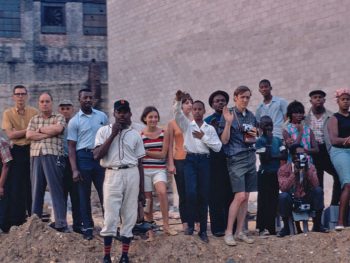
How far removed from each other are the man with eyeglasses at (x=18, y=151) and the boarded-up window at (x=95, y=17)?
21.1m

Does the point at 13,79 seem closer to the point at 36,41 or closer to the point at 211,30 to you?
the point at 36,41

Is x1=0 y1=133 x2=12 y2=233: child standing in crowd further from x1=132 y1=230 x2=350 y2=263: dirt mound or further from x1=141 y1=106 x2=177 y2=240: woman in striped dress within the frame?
x1=132 y1=230 x2=350 y2=263: dirt mound

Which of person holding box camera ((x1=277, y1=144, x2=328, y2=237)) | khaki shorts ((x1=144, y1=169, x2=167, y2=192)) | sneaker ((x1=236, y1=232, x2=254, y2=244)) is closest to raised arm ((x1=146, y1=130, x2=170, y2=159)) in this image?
khaki shorts ((x1=144, y1=169, x2=167, y2=192))

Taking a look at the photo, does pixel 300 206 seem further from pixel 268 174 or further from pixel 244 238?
pixel 244 238

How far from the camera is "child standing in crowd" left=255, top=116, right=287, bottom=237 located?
8305mm

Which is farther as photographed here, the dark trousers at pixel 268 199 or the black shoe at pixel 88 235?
the dark trousers at pixel 268 199

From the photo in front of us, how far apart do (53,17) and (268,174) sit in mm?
22468

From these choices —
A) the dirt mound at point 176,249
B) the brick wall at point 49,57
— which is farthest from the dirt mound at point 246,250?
the brick wall at point 49,57

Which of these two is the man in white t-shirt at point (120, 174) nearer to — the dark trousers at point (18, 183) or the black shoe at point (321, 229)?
the dark trousers at point (18, 183)

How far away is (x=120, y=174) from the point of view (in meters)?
7.26

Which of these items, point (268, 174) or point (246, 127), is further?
point (268, 174)

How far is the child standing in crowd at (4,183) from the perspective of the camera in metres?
8.25

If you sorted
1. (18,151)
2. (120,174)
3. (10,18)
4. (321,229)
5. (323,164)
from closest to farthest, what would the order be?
(120,174) → (321,229) → (18,151) → (323,164) → (10,18)

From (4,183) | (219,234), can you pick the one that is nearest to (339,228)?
(219,234)
